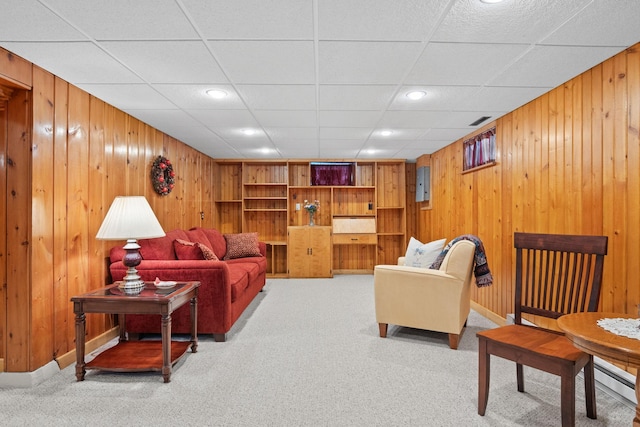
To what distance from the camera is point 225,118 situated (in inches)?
149

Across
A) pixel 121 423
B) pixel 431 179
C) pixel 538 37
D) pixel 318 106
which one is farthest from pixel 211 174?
pixel 538 37

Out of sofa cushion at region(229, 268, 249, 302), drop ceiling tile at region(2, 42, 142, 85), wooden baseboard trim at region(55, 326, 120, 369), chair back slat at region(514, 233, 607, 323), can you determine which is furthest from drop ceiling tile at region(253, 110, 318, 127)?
wooden baseboard trim at region(55, 326, 120, 369)

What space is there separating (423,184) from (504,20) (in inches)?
173

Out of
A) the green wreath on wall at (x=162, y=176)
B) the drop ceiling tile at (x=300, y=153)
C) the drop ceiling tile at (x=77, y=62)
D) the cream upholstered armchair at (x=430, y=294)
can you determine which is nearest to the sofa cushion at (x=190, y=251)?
the green wreath on wall at (x=162, y=176)

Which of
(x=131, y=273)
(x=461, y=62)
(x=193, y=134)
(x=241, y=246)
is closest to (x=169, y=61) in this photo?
(x=131, y=273)

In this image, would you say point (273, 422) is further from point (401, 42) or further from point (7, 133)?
point (7, 133)

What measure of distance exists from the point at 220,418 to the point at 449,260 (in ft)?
6.99

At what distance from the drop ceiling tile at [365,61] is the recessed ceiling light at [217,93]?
902 millimetres

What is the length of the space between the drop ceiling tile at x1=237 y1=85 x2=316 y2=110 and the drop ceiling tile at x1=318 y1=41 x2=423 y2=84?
11.5 inches

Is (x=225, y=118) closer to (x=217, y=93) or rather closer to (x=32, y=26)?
(x=217, y=93)

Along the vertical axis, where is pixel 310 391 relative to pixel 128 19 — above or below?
below

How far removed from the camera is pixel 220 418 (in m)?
1.96

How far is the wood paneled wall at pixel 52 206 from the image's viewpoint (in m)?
2.40

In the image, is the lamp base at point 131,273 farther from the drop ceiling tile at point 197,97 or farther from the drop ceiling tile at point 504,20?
the drop ceiling tile at point 504,20
